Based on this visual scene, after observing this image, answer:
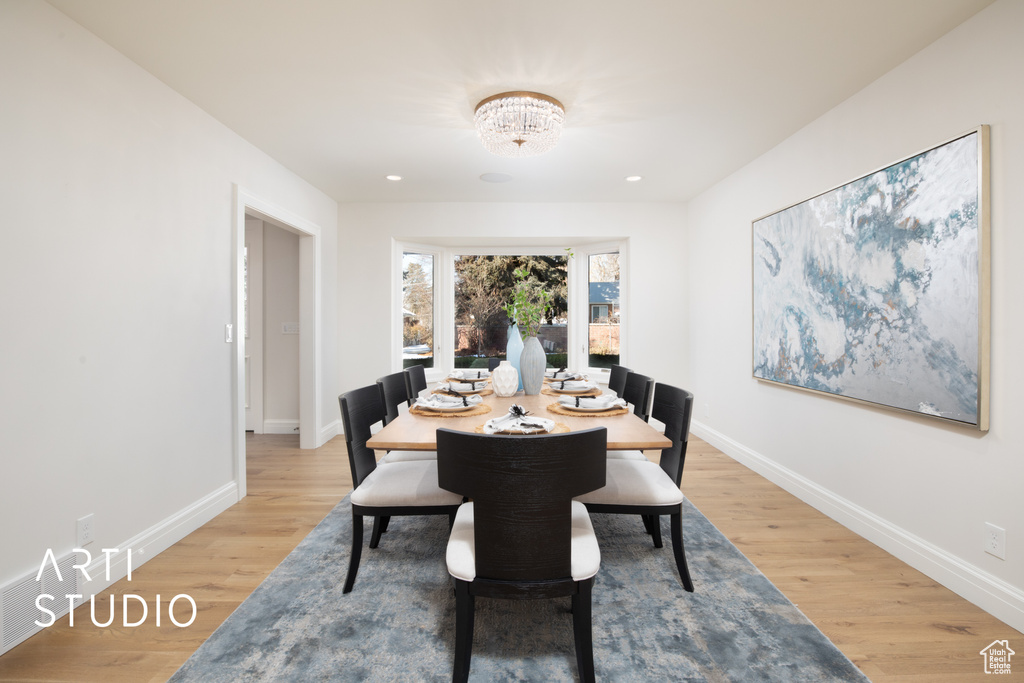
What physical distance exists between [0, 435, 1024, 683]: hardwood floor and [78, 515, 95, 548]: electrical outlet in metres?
0.24

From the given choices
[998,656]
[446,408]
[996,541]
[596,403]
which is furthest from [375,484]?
[996,541]

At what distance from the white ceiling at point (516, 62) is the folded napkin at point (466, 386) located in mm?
1649

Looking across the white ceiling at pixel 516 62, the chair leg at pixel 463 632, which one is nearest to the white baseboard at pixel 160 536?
the chair leg at pixel 463 632

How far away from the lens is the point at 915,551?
6.98 ft

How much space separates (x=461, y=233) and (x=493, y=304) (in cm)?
97

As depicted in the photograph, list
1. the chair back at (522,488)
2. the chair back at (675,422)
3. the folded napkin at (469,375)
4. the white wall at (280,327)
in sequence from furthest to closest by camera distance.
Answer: the white wall at (280,327)
the folded napkin at (469,375)
the chair back at (675,422)
the chair back at (522,488)

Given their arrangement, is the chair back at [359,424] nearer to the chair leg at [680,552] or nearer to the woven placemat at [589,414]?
the woven placemat at [589,414]

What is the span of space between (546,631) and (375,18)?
2508 mm

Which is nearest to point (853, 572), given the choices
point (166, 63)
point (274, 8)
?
point (274, 8)

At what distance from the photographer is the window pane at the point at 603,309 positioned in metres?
5.12

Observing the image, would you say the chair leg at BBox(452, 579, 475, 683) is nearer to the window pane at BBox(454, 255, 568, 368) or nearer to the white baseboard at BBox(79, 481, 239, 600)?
the white baseboard at BBox(79, 481, 239, 600)

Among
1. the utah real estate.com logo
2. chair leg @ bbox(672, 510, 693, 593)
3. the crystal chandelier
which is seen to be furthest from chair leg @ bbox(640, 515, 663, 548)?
the crystal chandelier

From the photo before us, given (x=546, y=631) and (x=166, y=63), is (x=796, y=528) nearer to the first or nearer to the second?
(x=546, y=631)

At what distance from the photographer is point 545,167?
3648 mm
